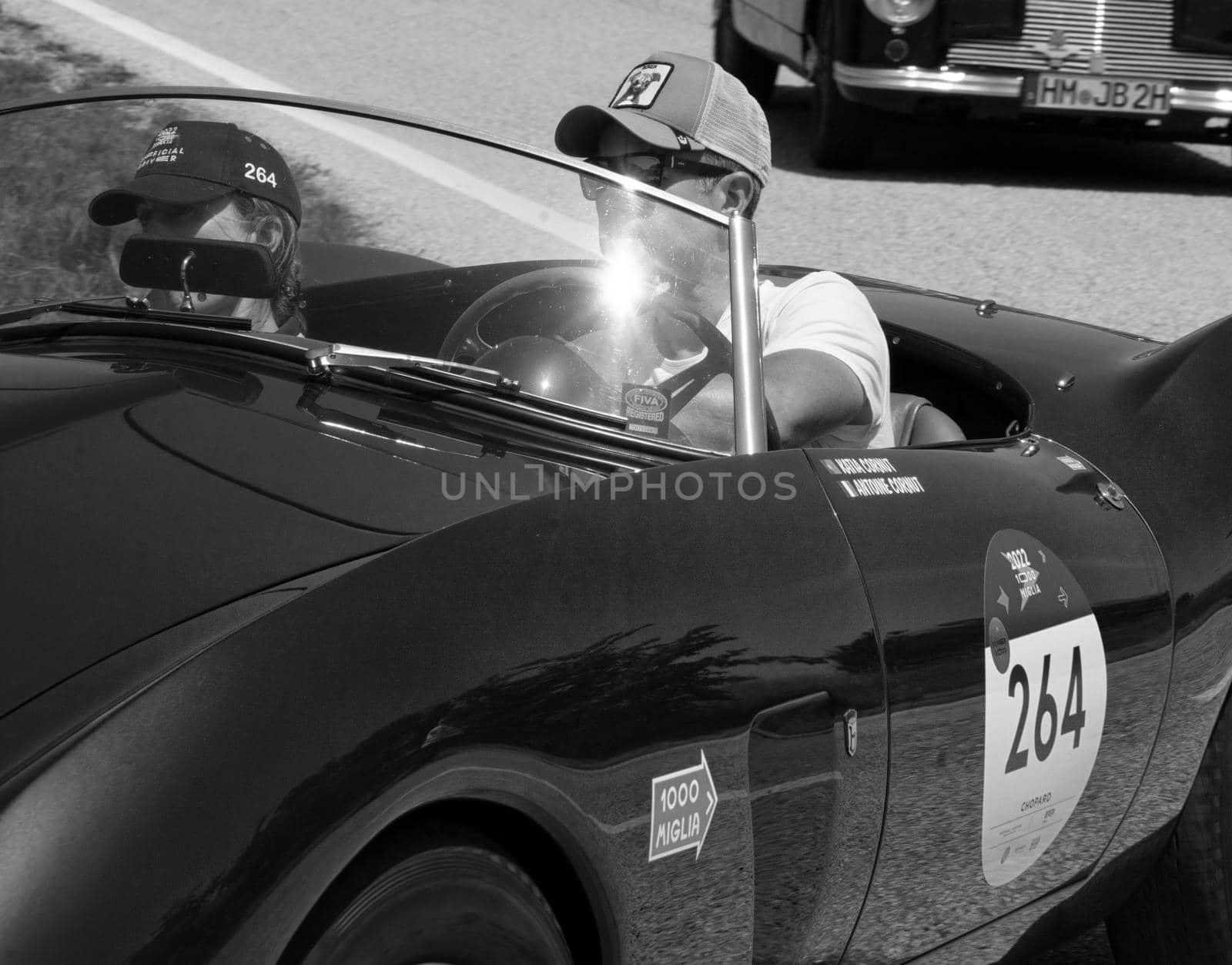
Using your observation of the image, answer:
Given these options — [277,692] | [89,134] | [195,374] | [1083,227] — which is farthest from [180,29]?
[277,692]

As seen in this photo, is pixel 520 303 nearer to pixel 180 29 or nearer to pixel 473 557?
pixel 473 557

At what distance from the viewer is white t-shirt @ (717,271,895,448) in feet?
7.91

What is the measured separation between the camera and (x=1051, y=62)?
6660mm

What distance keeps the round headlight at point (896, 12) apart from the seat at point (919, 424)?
4.48m

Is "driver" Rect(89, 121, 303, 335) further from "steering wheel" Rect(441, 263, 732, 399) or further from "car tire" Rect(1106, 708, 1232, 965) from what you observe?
"car tire" Rect(1106, 708, 1232, 965)

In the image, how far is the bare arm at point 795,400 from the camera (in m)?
2.02

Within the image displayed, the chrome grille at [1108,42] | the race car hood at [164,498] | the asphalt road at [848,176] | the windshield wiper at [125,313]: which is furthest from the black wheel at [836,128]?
the race car hood at [164,498]

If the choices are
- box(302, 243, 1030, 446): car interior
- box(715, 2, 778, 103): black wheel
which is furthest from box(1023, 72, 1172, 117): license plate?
box(302, 243, 1030, 446): car interior

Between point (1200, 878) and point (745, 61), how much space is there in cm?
736

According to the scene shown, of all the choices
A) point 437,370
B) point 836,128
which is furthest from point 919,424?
point 836,128

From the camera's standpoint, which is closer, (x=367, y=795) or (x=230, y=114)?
(x=367, y=795)

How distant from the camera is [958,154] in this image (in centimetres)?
805

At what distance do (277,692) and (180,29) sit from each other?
9.07 metres

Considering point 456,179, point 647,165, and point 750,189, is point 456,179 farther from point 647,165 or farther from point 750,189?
point 750,189
